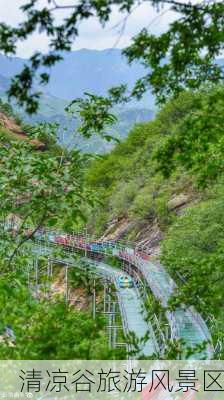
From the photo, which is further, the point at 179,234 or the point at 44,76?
the point at 179,234

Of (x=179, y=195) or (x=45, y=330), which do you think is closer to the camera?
(x=45, y=330)

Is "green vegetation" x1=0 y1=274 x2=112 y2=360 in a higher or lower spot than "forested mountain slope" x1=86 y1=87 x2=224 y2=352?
lower

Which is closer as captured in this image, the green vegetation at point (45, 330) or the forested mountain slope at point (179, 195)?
the green vegetation at point (45, 330)

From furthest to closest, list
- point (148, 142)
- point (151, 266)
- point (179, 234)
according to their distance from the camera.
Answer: point (148, 142) < point (151, 266) < point (179, 234)

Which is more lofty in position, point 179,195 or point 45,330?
point 179,195

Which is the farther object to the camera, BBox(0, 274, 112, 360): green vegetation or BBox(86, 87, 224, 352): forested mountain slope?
BBox(86, 87, 224, 352): forested mountain slope

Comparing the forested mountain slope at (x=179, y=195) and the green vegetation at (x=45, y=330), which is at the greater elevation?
the forested mountain slope at (x=179, y=195)

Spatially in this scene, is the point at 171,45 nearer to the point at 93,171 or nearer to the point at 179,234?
the point at 179,234

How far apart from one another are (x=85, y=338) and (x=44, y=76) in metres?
2.14

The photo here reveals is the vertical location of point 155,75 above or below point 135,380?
above

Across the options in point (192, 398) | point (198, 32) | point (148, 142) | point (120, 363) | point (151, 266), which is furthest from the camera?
point (148, 142)

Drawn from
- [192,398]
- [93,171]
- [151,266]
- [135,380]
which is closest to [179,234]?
[151,266]

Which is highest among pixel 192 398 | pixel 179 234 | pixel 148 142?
pixel 148 142

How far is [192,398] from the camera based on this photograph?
826 cm
